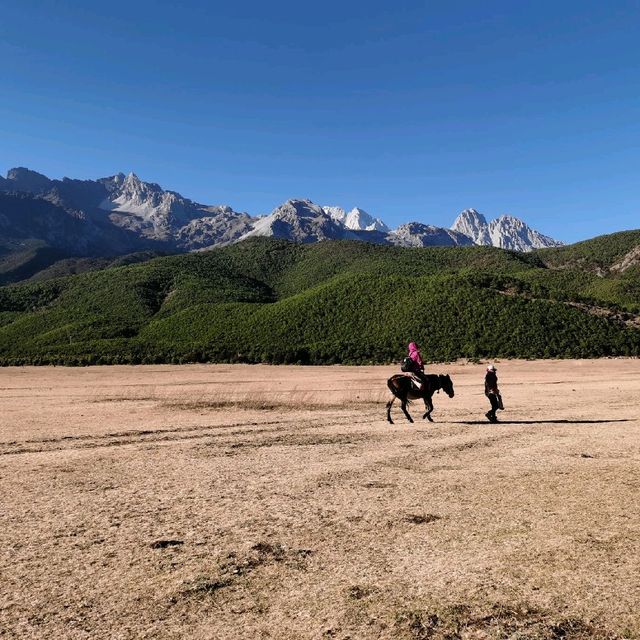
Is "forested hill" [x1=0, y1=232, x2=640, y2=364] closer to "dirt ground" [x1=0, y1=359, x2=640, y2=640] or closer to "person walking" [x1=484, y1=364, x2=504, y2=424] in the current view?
"person walking" [x1=484, y1=364, x2=504, y2=424]

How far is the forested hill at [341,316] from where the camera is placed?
67250 mm

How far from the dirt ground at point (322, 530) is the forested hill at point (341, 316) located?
47.7 meters

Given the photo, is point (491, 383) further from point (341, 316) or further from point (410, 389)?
point (341, 316)

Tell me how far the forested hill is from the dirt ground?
47.7m

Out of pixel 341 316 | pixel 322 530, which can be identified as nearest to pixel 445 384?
pixel 322 530

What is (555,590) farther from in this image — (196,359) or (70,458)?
(196,359)

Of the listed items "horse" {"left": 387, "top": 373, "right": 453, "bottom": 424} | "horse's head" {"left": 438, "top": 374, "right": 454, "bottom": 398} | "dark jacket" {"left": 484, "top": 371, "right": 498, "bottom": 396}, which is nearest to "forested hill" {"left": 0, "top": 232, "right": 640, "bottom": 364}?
"horse's head" {"left": 438, "top": 374, "right": 454, "bottom": 398}

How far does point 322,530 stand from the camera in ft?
29.2

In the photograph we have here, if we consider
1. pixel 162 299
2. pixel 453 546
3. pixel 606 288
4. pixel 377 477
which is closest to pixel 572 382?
pixel 377 477

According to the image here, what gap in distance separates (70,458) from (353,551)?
10.2 meters

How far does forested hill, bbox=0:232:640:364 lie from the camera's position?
6725cm

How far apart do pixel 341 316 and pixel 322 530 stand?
244ft

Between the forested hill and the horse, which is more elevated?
the forested hill

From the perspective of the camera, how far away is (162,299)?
12750cm
